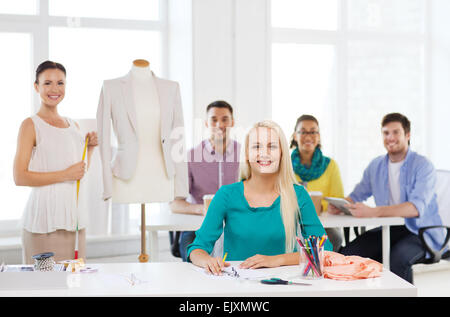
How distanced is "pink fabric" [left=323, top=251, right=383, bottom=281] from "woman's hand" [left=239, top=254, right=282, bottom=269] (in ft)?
0.62

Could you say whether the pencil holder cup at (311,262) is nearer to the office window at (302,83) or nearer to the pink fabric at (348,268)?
the pink fabric at (348,268)

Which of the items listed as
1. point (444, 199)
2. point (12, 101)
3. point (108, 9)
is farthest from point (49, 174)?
point (444, 199)

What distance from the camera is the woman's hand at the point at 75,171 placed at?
3.10 metres

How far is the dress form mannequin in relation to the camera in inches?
128

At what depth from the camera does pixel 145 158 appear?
326cm

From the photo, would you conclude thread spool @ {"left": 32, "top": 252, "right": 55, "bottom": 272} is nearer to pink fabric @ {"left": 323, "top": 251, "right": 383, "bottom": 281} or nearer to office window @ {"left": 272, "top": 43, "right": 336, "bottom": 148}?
pink fabric @ {"left": 323, "top": 251, "right": 383, "bottom": 281}

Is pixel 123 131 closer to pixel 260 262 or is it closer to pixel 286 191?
pixel 286 191

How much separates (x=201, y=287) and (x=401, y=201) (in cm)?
229

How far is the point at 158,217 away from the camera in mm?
3586

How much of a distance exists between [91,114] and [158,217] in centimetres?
172

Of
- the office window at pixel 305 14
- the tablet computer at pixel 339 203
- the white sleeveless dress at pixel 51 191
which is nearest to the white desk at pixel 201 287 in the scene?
the white sleeveless dress at pixel 51 191

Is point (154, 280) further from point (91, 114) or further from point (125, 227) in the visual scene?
point (91, 114)

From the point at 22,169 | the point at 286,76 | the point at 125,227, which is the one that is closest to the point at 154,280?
the point at 22,169

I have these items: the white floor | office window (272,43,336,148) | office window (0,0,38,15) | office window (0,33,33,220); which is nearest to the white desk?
the white floor
